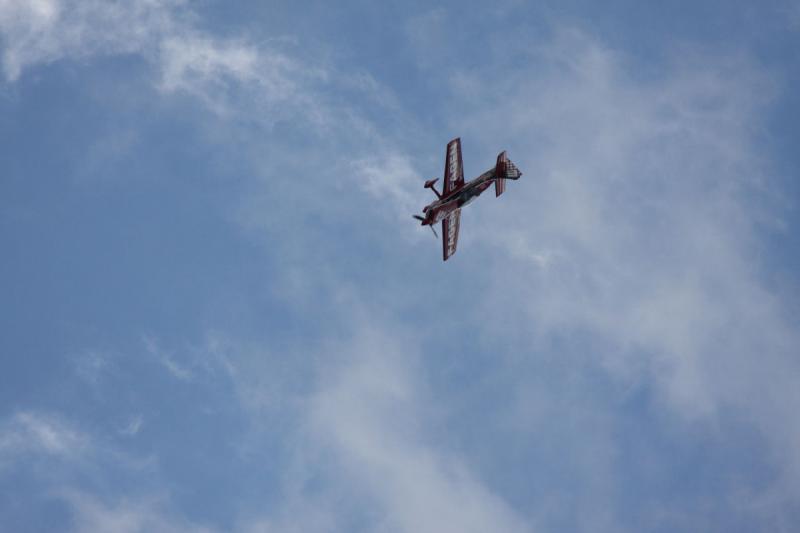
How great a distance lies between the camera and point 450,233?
165 m

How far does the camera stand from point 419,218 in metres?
163

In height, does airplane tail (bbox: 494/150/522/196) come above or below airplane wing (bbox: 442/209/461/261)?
above

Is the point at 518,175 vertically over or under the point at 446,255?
over

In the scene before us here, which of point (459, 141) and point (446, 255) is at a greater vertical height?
point (459, 141)

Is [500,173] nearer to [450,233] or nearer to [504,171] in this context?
[504,171]

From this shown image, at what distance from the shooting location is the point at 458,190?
6467 inches

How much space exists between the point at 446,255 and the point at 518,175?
15507mm

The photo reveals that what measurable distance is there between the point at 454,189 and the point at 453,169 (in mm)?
2916

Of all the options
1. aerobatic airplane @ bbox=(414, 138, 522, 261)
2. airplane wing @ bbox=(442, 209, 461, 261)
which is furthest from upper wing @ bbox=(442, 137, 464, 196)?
airplane wing @ bbox=(442, 209, 461, 261)

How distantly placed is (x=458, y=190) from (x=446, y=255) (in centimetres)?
942

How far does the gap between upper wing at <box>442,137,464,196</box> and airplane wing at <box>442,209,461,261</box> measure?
354 centimetres

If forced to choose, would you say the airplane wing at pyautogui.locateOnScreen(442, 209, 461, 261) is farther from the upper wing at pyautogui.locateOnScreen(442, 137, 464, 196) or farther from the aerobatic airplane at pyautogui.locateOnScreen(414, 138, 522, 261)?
the upper wing at pyautogui.locateOnScreen(442, 137, 464, 196)

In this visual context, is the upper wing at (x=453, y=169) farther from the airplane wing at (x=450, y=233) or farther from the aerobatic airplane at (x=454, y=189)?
the airplane wing at (x=450, y=233)

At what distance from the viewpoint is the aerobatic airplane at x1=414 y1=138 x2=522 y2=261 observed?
163375 millimetres
